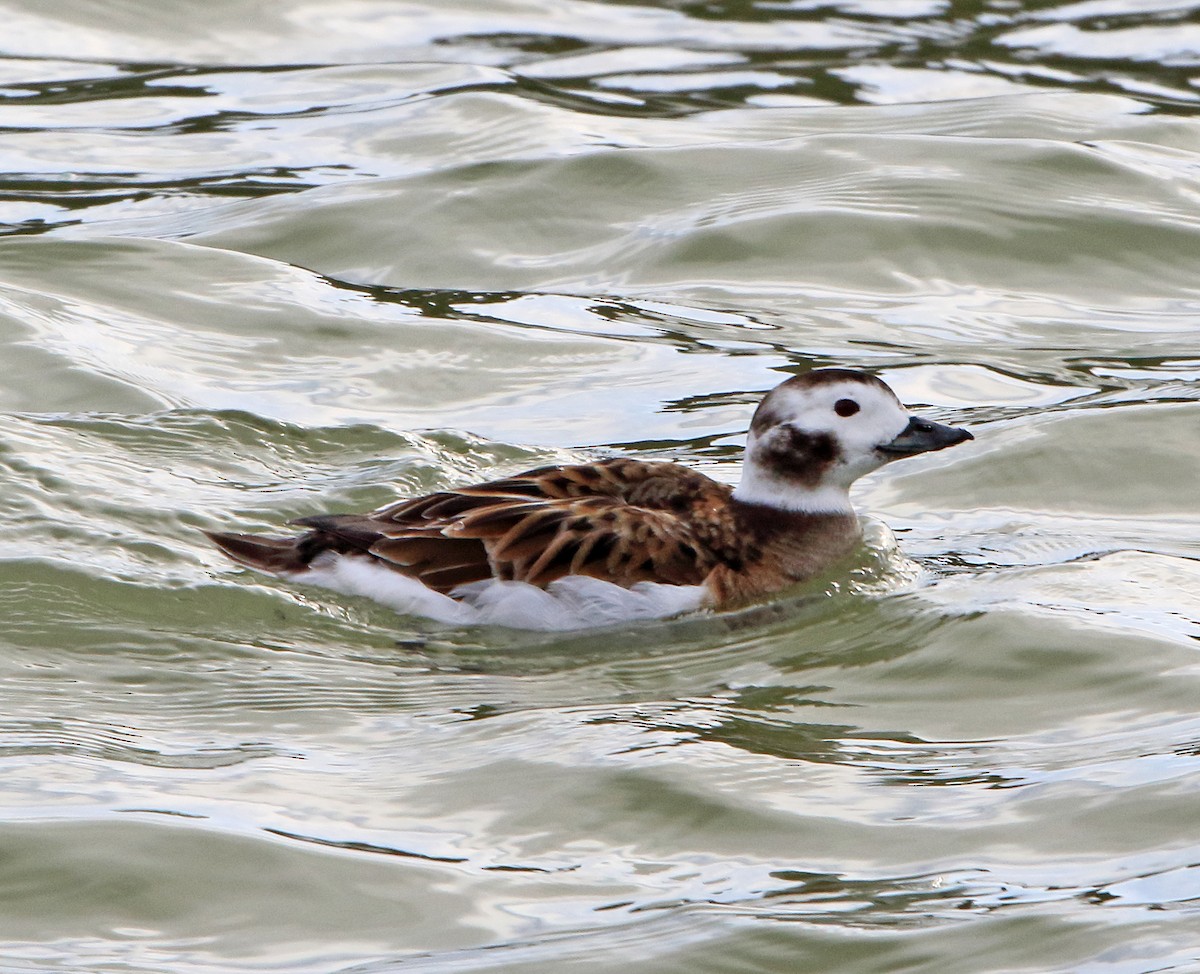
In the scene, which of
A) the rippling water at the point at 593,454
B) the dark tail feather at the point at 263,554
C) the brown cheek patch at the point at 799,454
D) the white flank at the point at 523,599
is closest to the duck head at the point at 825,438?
the brown cheek patch at the point at 799,454

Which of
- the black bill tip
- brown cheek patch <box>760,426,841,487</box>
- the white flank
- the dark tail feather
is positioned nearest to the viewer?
the white flank

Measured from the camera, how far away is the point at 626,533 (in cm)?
746

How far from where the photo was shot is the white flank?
291 inches

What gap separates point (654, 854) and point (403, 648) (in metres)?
1.85

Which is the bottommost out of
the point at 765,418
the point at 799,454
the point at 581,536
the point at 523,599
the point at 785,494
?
the point at 523,599

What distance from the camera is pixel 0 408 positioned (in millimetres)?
9430

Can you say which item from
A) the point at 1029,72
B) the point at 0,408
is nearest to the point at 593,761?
the point at 0,408

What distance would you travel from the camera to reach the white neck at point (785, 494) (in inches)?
317

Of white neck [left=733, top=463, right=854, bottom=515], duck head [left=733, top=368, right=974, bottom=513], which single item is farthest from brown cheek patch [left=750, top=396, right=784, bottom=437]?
white neck [left=733, top=463, right=854, bottom=515]

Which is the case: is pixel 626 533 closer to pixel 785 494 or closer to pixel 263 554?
pixel 785 494

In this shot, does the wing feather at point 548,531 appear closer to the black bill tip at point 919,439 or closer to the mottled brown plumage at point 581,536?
the mottled brown plumage at point 581,536

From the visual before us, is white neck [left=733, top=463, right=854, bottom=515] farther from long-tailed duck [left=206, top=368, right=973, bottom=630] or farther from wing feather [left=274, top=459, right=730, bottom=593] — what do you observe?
wing feather [left=274, top=459, right=730, bottom=593]

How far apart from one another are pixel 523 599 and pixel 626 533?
1.44ft

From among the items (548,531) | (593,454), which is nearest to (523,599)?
(548,531)
